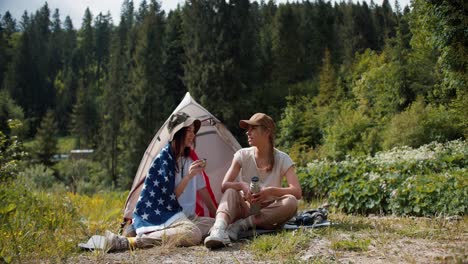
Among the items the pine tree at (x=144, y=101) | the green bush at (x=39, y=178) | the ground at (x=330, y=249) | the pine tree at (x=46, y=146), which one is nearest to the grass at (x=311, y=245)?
the ground at (x=330, y=249)

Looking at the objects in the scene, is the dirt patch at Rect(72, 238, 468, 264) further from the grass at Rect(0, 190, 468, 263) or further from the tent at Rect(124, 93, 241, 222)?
the tent at Rect(124, 93, 241, 222)

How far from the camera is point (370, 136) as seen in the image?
14883 mm

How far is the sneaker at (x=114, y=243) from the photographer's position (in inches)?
156

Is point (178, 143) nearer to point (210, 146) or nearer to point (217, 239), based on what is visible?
point (217, 239)

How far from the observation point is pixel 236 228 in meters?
4.36

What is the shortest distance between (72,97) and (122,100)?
2504 centimetres

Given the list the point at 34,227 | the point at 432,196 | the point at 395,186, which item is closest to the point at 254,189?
the point at 34,227

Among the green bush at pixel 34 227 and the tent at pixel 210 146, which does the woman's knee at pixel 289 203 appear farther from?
the green bush at pixel 34 227

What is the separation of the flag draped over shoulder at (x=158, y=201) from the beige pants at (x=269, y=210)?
50 centimetres

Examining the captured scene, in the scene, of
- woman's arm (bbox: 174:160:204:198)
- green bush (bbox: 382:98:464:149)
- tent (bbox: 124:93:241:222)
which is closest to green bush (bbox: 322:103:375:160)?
green bush (bbox: 382:98:464:149)

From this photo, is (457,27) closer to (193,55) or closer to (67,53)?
(193,55)

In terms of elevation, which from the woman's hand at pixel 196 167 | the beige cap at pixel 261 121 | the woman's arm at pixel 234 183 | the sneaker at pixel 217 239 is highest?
the beige cap at pixel 261 121

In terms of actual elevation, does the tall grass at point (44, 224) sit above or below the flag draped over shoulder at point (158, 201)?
below

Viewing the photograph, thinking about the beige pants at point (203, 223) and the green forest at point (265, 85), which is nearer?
the beige pants at point (203, 223)
